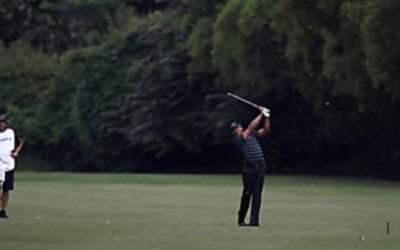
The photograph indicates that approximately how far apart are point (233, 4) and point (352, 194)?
18.4 meters

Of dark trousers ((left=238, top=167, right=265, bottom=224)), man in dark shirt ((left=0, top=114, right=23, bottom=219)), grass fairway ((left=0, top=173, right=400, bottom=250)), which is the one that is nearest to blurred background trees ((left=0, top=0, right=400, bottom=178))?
grass fairway ((left=0, top=173, right=400, bottom=250))

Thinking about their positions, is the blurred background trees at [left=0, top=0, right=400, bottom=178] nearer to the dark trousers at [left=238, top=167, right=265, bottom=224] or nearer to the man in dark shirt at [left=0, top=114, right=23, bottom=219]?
the man in dark shirt at [left=0, top=114, right=23, bottom=219]

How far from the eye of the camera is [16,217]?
2394 centimetres

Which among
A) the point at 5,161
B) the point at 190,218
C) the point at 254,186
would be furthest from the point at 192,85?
the point at 254,186

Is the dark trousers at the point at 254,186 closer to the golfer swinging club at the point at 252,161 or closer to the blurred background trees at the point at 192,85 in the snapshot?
the golfer swinging club at the point at 252,161

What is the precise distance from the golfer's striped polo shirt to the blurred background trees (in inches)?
851

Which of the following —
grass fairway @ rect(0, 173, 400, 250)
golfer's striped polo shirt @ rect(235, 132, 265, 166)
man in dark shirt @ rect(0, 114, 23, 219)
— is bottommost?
grass fairway @ rect(0, 173, 400, 250)

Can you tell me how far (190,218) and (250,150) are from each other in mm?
3077

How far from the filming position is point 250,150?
21.9 m

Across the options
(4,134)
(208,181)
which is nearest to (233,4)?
(208,181)

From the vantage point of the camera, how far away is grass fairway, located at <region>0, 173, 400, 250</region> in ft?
60.2

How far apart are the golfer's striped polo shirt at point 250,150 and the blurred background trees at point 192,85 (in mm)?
21613

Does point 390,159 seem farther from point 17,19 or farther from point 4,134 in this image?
point 4,134

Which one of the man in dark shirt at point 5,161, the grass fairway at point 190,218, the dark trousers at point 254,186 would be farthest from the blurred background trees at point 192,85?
the dark trousers at point 254,186
